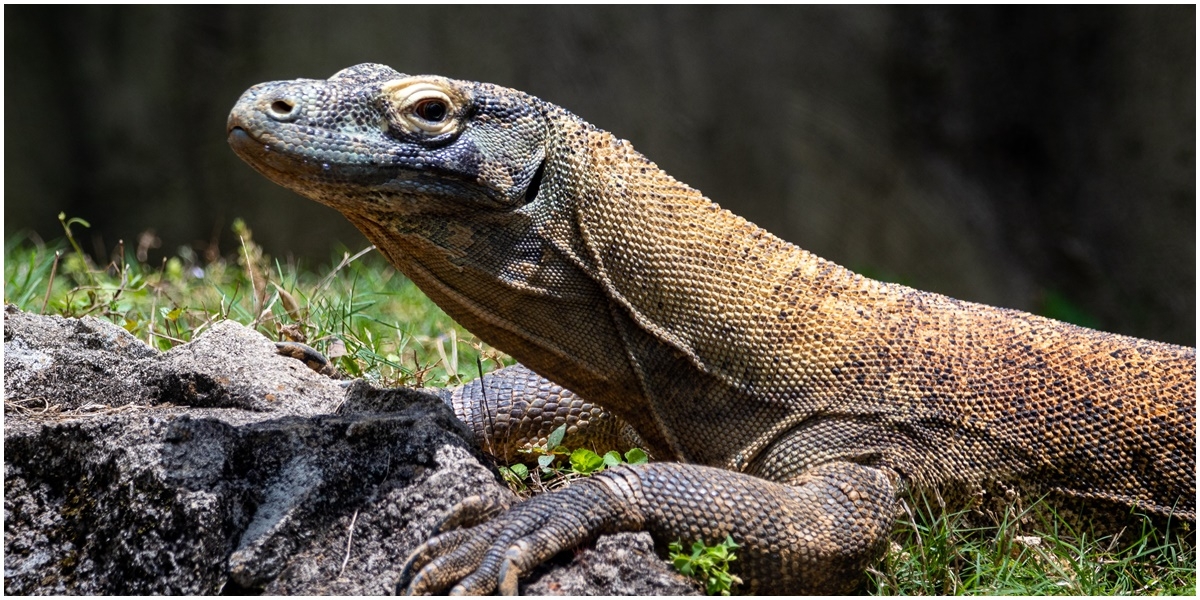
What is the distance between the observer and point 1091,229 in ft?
33.0

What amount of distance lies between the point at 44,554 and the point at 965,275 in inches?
348

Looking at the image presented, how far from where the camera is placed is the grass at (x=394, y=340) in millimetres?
3145

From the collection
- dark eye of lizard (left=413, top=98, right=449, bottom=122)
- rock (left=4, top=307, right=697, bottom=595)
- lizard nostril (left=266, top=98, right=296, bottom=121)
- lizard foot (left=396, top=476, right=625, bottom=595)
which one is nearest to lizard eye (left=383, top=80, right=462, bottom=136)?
dark eye of lizard (left=413, top=98, right=449, bottom=122)

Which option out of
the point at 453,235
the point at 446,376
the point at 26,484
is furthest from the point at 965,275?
the point at 26,484

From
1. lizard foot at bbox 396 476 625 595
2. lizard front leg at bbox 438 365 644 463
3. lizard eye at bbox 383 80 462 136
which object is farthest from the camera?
lizard front leg at bbox 438 365 644 463

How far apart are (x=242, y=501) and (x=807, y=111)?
806 centimetres

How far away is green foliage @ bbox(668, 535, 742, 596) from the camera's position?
2783 millimetres

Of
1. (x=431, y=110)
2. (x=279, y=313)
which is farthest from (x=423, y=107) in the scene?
(x=279, y=313)

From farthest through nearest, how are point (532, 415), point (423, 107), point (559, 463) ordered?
point (532, 415) < point (559, 463) < point (423, 107)

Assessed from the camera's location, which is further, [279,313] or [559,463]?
[279,313]

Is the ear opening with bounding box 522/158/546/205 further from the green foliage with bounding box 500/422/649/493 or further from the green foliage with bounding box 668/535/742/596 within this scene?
the green foliage with bounding box 668/535/742/596

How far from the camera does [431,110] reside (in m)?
3.07

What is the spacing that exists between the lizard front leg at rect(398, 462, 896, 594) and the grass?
172mm

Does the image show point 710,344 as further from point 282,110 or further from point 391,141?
point 282,110
